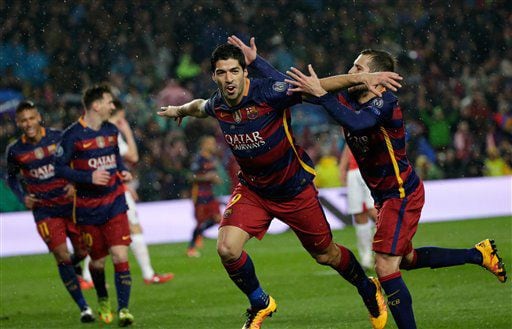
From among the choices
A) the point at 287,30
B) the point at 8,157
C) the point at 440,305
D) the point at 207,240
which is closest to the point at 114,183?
the point at 8,157

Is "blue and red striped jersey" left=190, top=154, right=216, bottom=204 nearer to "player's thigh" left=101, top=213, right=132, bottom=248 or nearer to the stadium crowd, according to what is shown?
the stadium crowd

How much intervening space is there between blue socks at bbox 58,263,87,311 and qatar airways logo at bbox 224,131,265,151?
9.96 ft

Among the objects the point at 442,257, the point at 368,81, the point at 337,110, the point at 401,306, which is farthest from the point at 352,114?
the point at 442,257

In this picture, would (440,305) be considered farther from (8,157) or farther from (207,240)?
(207,240)

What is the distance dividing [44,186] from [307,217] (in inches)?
139

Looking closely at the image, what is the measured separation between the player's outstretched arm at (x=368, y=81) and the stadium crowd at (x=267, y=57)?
1252 cm

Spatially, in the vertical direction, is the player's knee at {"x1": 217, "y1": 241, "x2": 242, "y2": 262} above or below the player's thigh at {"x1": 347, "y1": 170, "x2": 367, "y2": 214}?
above

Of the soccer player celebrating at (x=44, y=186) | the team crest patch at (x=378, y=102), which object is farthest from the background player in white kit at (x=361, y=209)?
the team crest patch at (x=378, y=102)

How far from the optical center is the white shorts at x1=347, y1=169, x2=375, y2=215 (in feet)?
40.5

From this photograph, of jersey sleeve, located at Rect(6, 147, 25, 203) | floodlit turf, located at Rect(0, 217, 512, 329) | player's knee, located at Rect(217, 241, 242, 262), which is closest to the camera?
player's knee, located at Rect(217, 241, 242, 262)

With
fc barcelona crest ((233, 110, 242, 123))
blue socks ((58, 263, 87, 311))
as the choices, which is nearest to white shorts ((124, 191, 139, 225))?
blue socks ((58, 263, 87, 311))

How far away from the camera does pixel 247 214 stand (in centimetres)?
762

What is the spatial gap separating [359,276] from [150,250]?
907 centimetres

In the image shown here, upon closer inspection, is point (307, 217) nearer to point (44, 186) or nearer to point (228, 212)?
point (228, 212)
